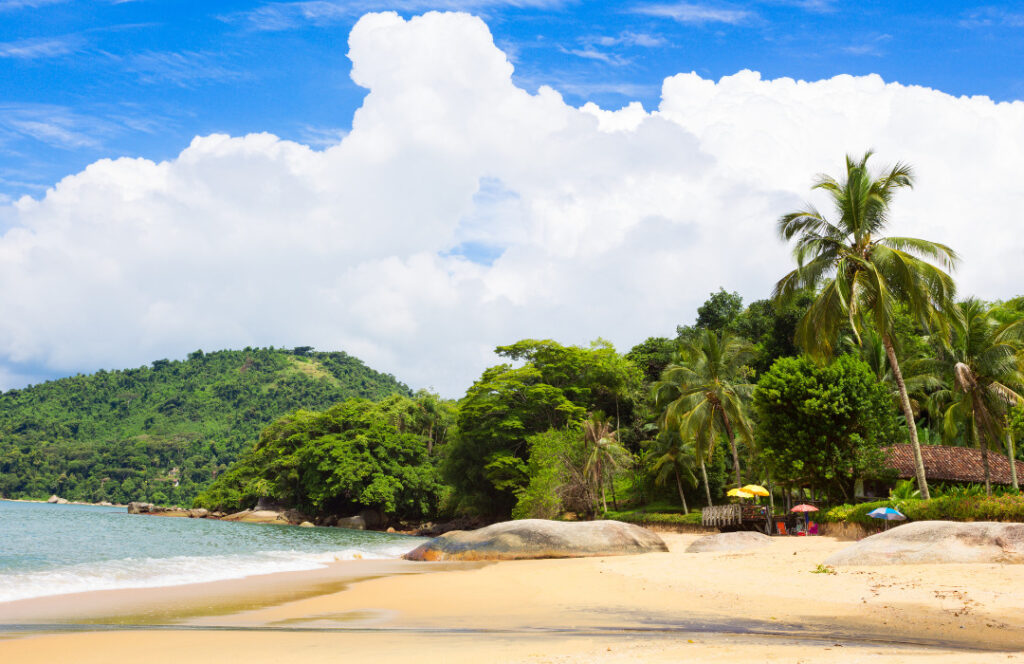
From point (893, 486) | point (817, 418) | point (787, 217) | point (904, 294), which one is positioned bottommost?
point (893, 486)

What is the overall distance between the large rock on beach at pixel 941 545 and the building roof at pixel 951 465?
65.1 feet

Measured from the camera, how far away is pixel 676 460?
4034 cm

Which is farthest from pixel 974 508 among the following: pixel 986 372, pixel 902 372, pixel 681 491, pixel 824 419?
pixel 902 372

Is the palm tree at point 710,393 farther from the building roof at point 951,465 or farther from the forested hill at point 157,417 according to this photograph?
the forested hill at point 157,417

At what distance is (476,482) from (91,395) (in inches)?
4290

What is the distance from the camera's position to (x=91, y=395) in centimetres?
12731

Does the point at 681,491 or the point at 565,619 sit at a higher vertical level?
the point at 565,619

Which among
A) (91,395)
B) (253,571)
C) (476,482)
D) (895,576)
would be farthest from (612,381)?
(91,395)

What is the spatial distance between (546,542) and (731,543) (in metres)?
5.83

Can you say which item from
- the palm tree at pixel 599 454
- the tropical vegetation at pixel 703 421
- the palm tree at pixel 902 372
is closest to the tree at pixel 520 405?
the tropical vegetation at pixel 703 421

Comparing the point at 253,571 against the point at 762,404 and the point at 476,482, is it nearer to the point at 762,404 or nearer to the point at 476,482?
the point at 762,404

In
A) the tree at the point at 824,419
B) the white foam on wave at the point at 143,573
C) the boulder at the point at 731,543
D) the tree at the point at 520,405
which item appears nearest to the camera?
the white foam on wave at the point at 143,573

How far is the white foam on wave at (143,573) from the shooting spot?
523 inches

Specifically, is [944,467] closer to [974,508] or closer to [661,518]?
[661,518]
